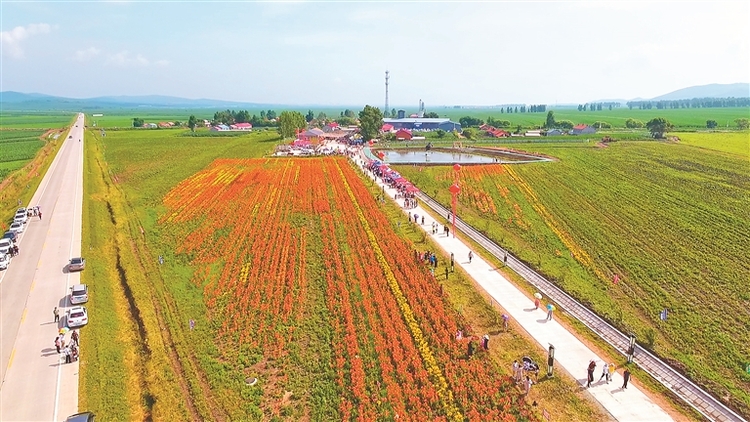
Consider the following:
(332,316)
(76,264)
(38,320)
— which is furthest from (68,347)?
(332,316)

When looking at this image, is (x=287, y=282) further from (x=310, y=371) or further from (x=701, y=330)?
(x=701, y=330)

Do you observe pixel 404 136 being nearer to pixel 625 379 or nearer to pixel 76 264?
pixel 76 264

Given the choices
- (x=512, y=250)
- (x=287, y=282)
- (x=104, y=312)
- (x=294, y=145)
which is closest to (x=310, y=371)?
(x=287, y=282)

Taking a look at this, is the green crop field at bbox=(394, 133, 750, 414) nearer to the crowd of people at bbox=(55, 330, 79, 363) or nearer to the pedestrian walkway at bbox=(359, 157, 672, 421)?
the pedestrian walkway at bbox=(359, 157, 672, 421)

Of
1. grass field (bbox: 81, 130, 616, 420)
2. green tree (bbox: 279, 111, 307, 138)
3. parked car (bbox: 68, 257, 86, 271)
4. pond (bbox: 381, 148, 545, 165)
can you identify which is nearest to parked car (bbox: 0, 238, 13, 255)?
grass field (bbox: 81, 130, 616, 420)

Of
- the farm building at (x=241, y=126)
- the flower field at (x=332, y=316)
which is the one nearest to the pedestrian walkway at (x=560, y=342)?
the flower field at (x=332, y=316)

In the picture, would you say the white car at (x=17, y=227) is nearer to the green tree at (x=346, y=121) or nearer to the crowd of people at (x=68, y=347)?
the crowd of people at (x=68, y=347)
